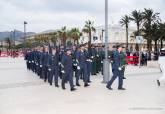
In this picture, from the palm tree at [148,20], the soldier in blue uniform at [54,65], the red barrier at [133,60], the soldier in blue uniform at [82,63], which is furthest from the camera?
the palm tree at [148,20]

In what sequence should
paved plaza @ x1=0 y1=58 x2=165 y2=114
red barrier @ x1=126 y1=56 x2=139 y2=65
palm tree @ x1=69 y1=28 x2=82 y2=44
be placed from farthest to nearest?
palm tree @ x1=69 y1=28 x2=82 y2=44 → red barrier @ x1=126 y1=56 x2=139 y2=65 → paved plaza @ x1=0 y1=58 x2=165 y2=114

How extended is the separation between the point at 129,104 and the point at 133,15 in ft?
242

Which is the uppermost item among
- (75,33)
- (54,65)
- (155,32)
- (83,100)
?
(75,33)

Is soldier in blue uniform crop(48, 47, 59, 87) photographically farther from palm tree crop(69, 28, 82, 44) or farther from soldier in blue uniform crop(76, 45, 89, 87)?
palm tree crop(69, 28, 82, 44)

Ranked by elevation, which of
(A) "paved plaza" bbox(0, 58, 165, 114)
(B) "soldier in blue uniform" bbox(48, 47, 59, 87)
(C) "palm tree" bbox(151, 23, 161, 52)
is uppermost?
(C) "palm tree" bbox(151, 23, 161, 52)

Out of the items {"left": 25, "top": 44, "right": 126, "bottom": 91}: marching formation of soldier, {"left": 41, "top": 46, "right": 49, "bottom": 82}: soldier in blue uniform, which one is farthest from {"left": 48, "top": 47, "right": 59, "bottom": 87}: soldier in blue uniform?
{"left": 41, "top": 46, "right": 49, "bottom": 82}: soldier in blue uniform

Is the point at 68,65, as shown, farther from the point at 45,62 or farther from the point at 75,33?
the point at 75,33

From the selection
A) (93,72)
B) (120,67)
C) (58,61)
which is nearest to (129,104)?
(120,67)

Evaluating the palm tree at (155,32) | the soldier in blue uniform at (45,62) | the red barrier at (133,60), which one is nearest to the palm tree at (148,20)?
the palm tree at (155,32)

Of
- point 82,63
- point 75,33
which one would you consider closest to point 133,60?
point 82,63

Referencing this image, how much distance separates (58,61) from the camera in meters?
18.4

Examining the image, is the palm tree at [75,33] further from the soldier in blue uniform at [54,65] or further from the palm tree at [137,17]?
the soldier in blue uniform at [54,65]

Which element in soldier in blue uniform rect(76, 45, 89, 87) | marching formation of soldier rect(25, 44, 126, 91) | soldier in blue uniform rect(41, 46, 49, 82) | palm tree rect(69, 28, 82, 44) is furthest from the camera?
palm tree rect(69, 28, 82, 44)

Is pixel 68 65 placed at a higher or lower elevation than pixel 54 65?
higher
